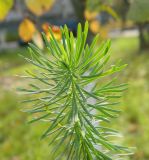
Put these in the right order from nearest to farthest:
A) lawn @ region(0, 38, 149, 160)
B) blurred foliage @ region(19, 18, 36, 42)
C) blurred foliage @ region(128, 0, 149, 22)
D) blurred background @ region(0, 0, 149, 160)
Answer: blurred foliage @ region(128, 0, 149, 22) → blurred background @ region(0, 0, 149, 160) → blurred foliage @ region(19, 18, 36, 42) → lawn @ region(0, 38, 149, 160)

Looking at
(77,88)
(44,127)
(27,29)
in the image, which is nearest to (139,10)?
(77,88)

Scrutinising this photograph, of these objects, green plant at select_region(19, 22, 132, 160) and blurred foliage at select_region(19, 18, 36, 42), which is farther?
blurred foliage at select_region(19, 18, 36, 42)

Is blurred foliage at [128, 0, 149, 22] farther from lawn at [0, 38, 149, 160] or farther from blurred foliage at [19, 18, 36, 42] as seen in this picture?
lawn at [0, 38, 149, 160]

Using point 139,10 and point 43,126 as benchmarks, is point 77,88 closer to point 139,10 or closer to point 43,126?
point 139,10

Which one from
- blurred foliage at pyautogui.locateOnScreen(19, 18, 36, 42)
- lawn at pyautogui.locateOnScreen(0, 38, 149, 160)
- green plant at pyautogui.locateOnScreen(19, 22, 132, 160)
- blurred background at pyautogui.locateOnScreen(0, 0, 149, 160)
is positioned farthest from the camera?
lawn at pyautogui.locateOnScreen(0, 38, 149, 160)

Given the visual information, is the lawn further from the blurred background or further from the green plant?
the green plant

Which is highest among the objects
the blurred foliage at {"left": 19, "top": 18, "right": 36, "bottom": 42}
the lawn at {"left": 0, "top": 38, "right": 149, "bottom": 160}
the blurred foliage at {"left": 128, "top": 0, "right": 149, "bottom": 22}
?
the blurred foliage at {"left": 19, "top": 18, "right": 36, "bottom": 42}

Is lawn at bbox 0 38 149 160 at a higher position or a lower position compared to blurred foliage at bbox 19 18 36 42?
lower

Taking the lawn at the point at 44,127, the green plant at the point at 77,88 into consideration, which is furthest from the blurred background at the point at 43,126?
the green plant at the point at 77,88

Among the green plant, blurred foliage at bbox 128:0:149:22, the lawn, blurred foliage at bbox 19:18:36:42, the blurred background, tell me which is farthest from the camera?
the lawn

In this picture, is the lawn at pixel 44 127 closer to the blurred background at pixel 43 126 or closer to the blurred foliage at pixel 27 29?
the blurred background at pixel 43 126

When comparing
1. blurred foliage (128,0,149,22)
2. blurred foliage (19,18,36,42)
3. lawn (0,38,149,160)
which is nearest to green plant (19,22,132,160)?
blurred foliage (128,0,149,22)

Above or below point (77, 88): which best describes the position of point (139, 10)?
above
